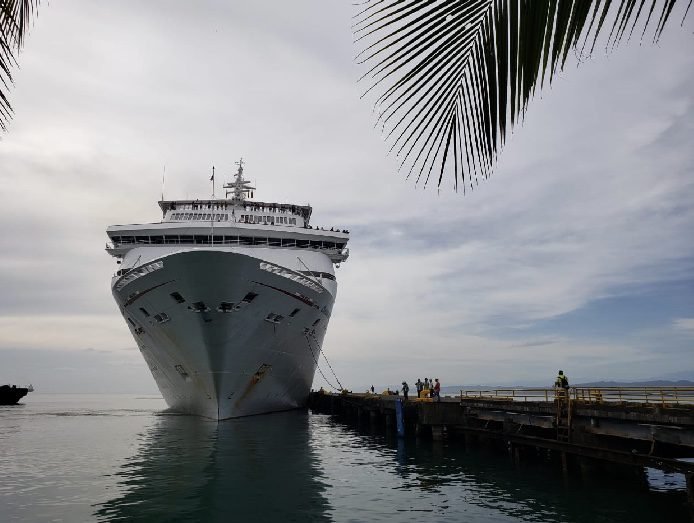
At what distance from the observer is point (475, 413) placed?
83.3 feet

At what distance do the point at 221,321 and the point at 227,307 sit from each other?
31.0 inches

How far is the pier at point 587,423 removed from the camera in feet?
46.6

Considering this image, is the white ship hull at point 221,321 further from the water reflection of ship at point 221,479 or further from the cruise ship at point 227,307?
the water reflection of ship at point 221,479

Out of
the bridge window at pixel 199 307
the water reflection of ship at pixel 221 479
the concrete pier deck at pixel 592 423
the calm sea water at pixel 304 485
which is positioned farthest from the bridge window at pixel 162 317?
the concrete pier deck at pixel 592 423

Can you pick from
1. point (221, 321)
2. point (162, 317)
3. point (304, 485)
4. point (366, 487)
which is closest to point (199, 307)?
point (221, 321)

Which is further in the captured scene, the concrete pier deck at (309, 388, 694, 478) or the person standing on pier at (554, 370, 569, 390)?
the person standing on pier at (554, 370, 569, 390)

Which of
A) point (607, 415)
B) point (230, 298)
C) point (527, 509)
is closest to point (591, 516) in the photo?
point (527, 509)

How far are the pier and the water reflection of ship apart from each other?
769cm

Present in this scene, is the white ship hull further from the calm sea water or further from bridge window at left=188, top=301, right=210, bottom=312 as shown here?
Answer: the calm sea water

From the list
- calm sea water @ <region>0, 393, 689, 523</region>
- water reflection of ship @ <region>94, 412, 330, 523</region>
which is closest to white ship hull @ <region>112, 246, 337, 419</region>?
water reflection of ship @ <region>94, 412, 330, 523</region>

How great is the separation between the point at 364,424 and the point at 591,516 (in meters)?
27.1

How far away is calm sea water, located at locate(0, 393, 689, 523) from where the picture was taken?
13.3m

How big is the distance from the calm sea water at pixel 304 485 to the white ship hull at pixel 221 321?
152 inches

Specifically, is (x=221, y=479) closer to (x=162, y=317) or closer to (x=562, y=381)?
(x=562, y=381)
